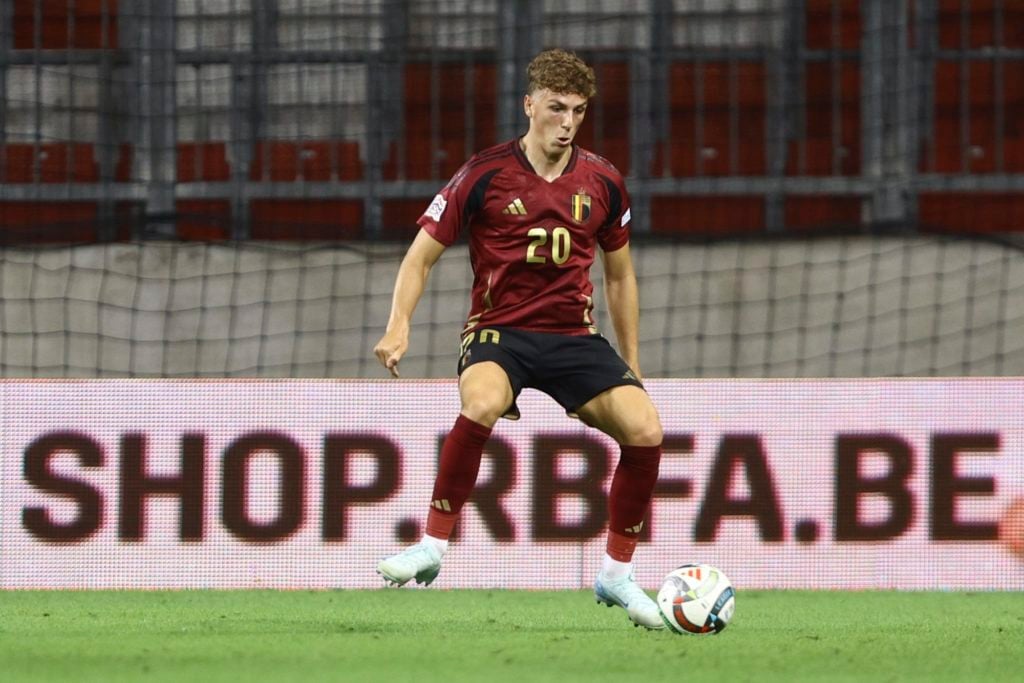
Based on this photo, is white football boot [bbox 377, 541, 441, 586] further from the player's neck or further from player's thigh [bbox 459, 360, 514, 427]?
the player's neck

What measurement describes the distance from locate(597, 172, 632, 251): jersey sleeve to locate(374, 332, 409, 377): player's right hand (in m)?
0.76

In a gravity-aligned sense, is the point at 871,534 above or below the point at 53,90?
below

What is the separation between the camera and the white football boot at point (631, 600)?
18.3ft

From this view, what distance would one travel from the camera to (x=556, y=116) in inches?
221

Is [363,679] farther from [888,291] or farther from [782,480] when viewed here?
Result: [888,291]

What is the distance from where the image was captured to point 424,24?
987 centimetres

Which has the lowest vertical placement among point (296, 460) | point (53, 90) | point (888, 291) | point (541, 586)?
point (541, 586)

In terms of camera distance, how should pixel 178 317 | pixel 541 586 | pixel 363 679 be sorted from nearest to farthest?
pixel 363 679 → pixel 541 586 → pixel 178 317

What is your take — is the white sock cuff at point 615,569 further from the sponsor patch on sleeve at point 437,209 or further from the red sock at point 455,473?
the sponsor patch on sleeve at point 437,209

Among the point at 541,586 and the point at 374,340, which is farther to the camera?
the point at 374,340

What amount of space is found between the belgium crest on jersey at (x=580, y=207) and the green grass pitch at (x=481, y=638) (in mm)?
1213

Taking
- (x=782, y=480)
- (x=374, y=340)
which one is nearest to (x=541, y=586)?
(x=782, y=480)

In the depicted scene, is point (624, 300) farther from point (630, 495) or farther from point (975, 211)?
point (975, 211)

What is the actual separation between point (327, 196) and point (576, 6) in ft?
5.23
